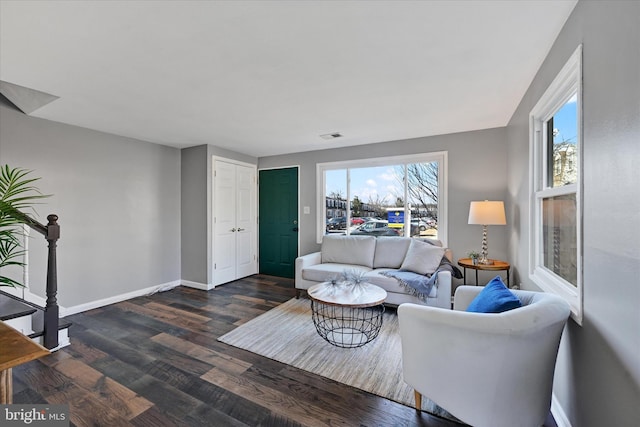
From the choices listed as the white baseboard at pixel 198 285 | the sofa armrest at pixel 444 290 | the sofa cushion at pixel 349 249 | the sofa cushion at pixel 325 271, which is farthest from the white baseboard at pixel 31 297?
the sofa armrest at pixel 444 290

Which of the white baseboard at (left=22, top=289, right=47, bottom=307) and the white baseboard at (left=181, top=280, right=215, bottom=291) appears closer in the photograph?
the white baseboard at (left=22, top=289, right=47, bottom=307)

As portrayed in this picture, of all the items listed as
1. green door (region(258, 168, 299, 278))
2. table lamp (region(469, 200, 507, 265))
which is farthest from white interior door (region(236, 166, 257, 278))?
table lamp (region(469, 200, 507, 265))

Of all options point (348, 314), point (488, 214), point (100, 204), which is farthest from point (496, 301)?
point (100, 204)

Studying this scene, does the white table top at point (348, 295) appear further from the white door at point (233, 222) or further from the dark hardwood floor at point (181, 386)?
the white door at point (233, 222)

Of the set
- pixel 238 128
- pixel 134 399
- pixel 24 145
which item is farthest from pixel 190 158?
pixel 134 399

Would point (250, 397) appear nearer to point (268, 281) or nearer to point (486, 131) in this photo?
point (268, 281)

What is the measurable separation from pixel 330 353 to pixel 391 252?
1819 millimetres

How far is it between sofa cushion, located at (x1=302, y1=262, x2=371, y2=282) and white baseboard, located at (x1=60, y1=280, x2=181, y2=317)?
2.25m

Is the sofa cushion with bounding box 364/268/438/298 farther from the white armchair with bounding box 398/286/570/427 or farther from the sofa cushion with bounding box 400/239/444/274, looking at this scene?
the white armchair with bounding box 398/286/570/427

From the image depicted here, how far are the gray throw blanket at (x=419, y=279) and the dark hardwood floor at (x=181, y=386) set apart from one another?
1.46m

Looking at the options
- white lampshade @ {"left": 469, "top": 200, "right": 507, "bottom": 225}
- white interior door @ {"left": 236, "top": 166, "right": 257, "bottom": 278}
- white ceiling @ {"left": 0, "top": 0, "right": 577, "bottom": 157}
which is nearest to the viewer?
white ceiling @ {"left": 0, "top": 0, "right": 577, "bottom": 157}

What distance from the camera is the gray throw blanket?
3.04m

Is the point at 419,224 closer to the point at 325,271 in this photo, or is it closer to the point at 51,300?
the point at 325,271

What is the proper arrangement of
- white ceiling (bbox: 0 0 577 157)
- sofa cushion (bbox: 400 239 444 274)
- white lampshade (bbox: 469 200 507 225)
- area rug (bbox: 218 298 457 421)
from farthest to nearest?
1. sofa cushion (bbox: 400 239 444 274)
2. white lampshade (bbox: 469 200 507 225)
3. area rug (bbox: 218 298 457 421)
4. white ceiling (bbox: 0 0 577 157)
